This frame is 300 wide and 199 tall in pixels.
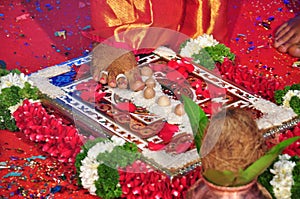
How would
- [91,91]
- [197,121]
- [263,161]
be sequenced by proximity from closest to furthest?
1. [263,161]
2. [197,121]
3. [91,91]

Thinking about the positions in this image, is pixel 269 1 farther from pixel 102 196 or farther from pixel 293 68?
pixel 102 196

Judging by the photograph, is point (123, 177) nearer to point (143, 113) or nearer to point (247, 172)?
point (143, 113)

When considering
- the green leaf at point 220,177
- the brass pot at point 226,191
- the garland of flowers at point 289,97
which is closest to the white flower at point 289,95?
the garland of flowers at point 289,97

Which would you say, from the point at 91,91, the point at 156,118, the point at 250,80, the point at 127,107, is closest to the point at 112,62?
the point at 91,91

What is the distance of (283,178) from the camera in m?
2.37

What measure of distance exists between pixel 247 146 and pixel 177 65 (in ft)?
3.81

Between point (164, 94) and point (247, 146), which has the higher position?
point (247, 146)

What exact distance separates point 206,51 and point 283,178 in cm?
104

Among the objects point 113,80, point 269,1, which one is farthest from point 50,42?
point 269,1

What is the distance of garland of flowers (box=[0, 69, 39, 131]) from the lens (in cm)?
294

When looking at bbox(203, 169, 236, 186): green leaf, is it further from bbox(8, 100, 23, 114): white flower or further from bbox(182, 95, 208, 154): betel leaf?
bbox(8, 100, 23, 114): white flower

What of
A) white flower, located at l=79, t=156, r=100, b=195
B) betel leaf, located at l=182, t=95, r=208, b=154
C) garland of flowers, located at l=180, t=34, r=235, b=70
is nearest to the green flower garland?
garland of flowers, located at l=180, t=34, r=235, b=70

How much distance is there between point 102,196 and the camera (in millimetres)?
2518

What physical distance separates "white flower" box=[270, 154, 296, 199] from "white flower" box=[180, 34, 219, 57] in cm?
100
